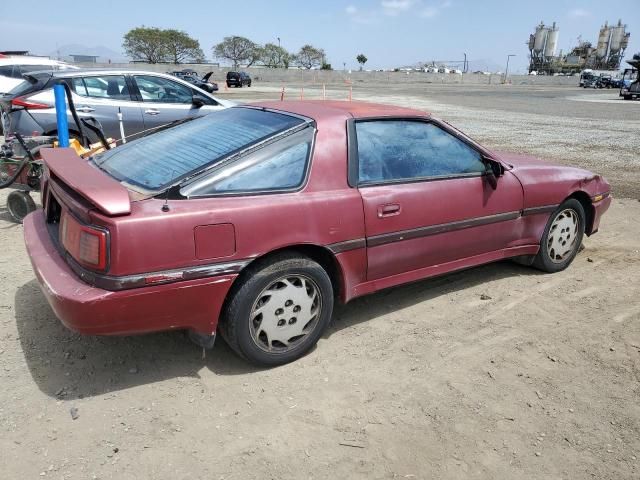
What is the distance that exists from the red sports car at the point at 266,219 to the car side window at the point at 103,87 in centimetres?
445

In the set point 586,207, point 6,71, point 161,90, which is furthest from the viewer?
point 6,71

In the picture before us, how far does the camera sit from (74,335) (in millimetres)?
3326

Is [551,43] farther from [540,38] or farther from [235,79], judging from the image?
[235,79]

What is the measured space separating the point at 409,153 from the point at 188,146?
4.87ft

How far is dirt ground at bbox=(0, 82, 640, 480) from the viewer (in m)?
2.36

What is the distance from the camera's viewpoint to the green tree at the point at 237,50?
97.6m

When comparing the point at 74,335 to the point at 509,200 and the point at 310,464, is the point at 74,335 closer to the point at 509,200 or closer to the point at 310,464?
the point at 310,464

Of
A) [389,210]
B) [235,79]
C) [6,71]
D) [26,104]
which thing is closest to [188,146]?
[389,210]

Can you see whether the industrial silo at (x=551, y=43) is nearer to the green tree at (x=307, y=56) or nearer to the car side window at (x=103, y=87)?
the green tree at (x=307, y=56)

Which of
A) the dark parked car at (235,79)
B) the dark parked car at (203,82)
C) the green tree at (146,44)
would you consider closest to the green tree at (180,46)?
the green tree at (146,44)

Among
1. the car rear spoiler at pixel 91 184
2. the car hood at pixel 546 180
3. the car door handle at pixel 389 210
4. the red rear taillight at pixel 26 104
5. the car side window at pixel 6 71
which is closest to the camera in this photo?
the car rear spoiler at pixel 91 184

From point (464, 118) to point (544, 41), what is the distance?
117m

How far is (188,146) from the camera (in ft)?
10.6

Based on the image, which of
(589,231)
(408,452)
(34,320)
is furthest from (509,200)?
(34,320)
